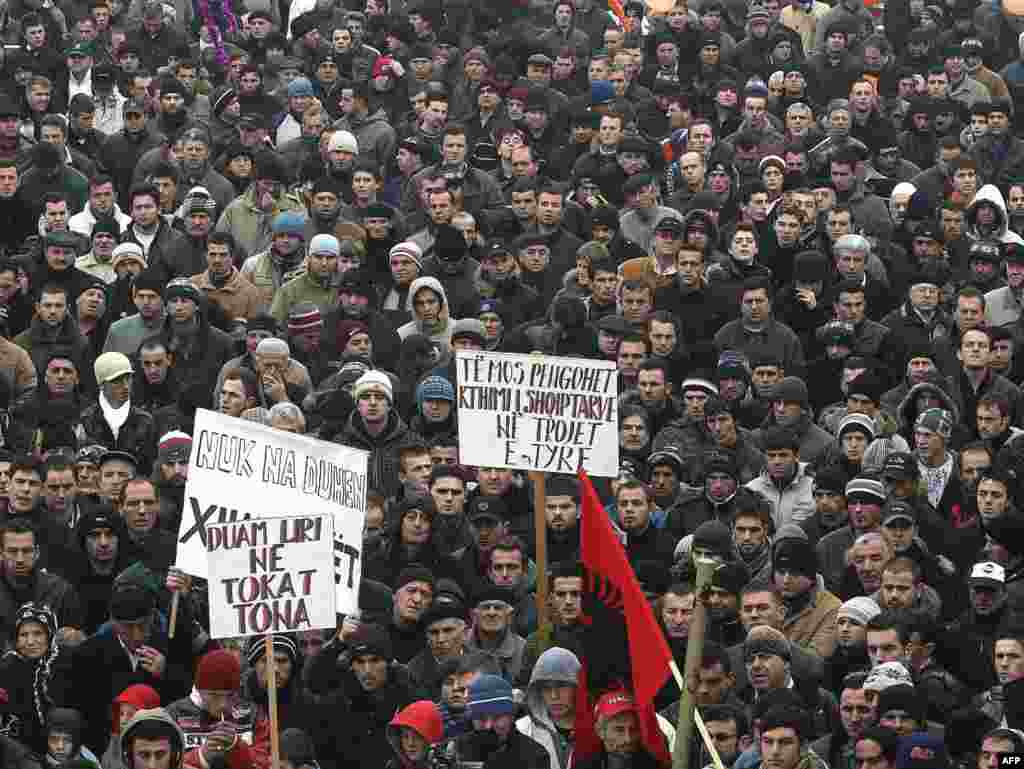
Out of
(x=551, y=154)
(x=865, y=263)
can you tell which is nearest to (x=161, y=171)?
(x=551, y=154)

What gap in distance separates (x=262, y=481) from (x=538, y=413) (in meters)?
1.46

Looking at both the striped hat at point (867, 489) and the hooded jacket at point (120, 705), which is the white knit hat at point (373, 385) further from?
the hooded jacket at point (120, 705)

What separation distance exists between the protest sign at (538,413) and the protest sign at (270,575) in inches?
81.7

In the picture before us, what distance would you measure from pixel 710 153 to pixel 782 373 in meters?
4.63

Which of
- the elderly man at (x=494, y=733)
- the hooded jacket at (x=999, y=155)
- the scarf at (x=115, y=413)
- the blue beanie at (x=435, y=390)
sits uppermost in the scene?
the hooded jacket at (x=999, y=155)

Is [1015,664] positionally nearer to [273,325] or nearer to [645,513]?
[645,513]

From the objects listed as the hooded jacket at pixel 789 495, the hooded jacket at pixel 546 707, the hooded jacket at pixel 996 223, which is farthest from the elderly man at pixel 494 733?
the hooded jacket at pixel 996 223

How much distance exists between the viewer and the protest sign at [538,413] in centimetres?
1655

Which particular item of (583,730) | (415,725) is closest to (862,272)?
(583,730)

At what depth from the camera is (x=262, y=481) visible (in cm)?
1648

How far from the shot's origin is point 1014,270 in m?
21.3

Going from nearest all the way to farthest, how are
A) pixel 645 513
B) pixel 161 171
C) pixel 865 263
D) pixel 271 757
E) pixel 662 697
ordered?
pixel 271 757 → pixel 662 697 → pixel 645 513 → pixel 865 263 → pixel 161 171

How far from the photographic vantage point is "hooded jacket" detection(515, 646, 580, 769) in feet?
50.6

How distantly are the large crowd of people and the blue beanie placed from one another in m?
0.06
